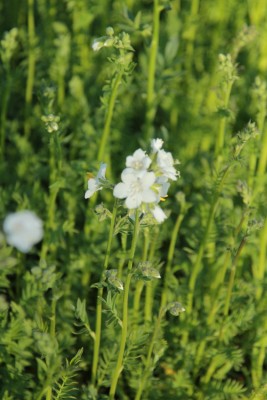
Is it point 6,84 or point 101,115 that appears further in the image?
point 101,115

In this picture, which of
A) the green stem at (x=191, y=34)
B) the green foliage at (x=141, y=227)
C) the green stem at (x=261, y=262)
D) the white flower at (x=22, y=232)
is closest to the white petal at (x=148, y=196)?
the green foliage at (x=141, y=227)

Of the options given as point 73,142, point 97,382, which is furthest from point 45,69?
point 97,382

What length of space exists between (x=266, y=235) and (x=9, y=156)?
1869 millimetres

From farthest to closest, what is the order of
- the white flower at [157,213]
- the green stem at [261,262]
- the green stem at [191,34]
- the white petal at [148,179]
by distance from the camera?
1. the green stem at [191,34]
2. the green stem at [261,262]
3. the white flower at [157,213]
4. the white petal at [148,179]

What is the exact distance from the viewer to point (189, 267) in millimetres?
3266

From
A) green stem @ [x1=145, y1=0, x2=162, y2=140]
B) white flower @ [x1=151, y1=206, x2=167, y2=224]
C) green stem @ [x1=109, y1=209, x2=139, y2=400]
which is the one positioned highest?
green stem @ [x1=145, y1=0, x2=162, y2=140]

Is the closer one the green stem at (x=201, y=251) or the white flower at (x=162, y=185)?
the white flower at (x=162, y=185)

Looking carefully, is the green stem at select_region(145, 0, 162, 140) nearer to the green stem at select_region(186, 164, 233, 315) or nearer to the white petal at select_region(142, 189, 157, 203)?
the green stem at select_region(186, 164, 233, 315)

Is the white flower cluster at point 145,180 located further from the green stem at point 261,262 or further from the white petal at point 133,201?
the green stem at point 261,262

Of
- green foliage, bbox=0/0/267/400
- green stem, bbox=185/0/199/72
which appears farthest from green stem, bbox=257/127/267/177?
green stem, bbox=185/0/199/72

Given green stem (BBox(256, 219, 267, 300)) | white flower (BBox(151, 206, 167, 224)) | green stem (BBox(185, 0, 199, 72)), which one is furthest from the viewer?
green stem (BBox(185, 0, 199, 72))

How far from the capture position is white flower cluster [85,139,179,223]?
1.99 m

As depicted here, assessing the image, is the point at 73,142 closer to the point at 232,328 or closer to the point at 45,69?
the point at 45,69

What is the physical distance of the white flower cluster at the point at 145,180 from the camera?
199 cm
